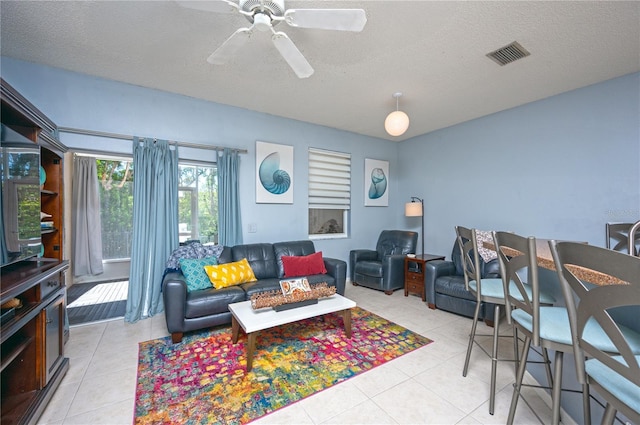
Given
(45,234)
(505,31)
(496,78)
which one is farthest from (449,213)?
(45,234)

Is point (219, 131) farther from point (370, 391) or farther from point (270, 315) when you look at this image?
point (370, 391)

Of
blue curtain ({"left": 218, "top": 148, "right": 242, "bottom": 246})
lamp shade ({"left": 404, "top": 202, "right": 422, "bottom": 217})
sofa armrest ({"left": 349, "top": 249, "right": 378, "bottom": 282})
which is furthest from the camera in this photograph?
sofa armrest ({"left": 349, "top": 249, "right": 378, "bottom": 282})

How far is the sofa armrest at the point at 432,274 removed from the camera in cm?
349

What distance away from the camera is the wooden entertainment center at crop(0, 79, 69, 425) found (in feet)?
4.78

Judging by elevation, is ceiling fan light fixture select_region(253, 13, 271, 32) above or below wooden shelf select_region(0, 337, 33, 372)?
above

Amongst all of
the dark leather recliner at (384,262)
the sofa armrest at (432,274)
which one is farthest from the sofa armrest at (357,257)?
the sofa armrest at (432,274)

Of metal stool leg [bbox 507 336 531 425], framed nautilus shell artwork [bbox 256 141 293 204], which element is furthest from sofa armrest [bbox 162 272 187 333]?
metal stool leg [bbox 507 336 531 425]

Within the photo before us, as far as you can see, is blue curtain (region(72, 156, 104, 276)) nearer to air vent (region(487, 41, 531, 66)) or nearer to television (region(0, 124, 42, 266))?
television (region(0, 124, 42, 266))

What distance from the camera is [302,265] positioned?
3.59 meters

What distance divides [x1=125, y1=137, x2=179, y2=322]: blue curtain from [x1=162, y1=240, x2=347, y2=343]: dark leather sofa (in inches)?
17.1

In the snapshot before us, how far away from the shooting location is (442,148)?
4711 mm

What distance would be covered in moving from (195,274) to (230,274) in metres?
0.37

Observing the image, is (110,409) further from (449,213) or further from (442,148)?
(442,148)

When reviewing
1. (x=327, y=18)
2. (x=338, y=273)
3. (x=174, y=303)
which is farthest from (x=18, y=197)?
(x=338, y=273)
